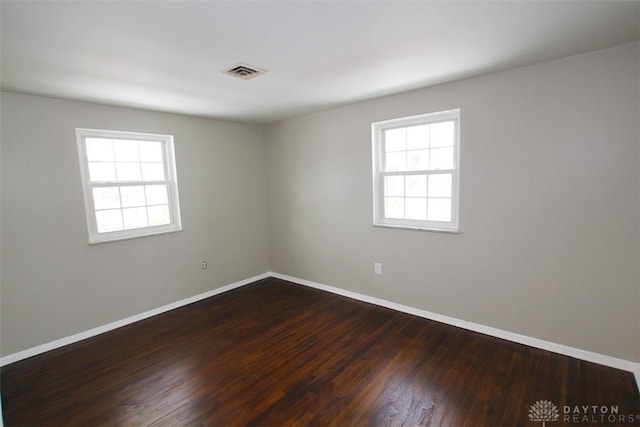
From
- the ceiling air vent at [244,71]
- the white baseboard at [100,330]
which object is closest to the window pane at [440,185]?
the ceiling air vent at [244,71]

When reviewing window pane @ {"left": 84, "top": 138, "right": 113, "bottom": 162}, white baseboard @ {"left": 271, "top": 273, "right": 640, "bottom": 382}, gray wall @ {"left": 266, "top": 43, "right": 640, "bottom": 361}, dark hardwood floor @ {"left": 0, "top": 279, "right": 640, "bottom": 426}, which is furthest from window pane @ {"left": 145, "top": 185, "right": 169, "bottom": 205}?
white baseboard @ {"left": 271, "top": 273, "right": 640, "bottom": 382}

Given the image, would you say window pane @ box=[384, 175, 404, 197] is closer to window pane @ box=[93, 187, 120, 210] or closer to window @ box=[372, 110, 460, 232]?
window @ box=[372, 110, 460, 232]

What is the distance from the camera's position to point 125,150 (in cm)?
334

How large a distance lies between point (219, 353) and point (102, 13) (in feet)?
8.41

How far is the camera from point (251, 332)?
9.88ft

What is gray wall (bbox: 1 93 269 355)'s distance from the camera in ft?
8.55

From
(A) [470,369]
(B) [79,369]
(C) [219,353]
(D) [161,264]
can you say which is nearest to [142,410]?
(C) [219,353]

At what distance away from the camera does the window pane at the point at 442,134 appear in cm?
294

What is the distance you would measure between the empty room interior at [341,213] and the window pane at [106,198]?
1cm

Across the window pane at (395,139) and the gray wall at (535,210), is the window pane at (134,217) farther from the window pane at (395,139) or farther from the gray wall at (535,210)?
the window pane at (395,139)

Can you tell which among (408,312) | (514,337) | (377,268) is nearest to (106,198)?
(377,268)

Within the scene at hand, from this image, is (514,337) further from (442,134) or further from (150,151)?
(150,151)

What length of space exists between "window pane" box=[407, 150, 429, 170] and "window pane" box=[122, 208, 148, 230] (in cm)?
314

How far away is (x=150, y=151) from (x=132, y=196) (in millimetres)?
588
